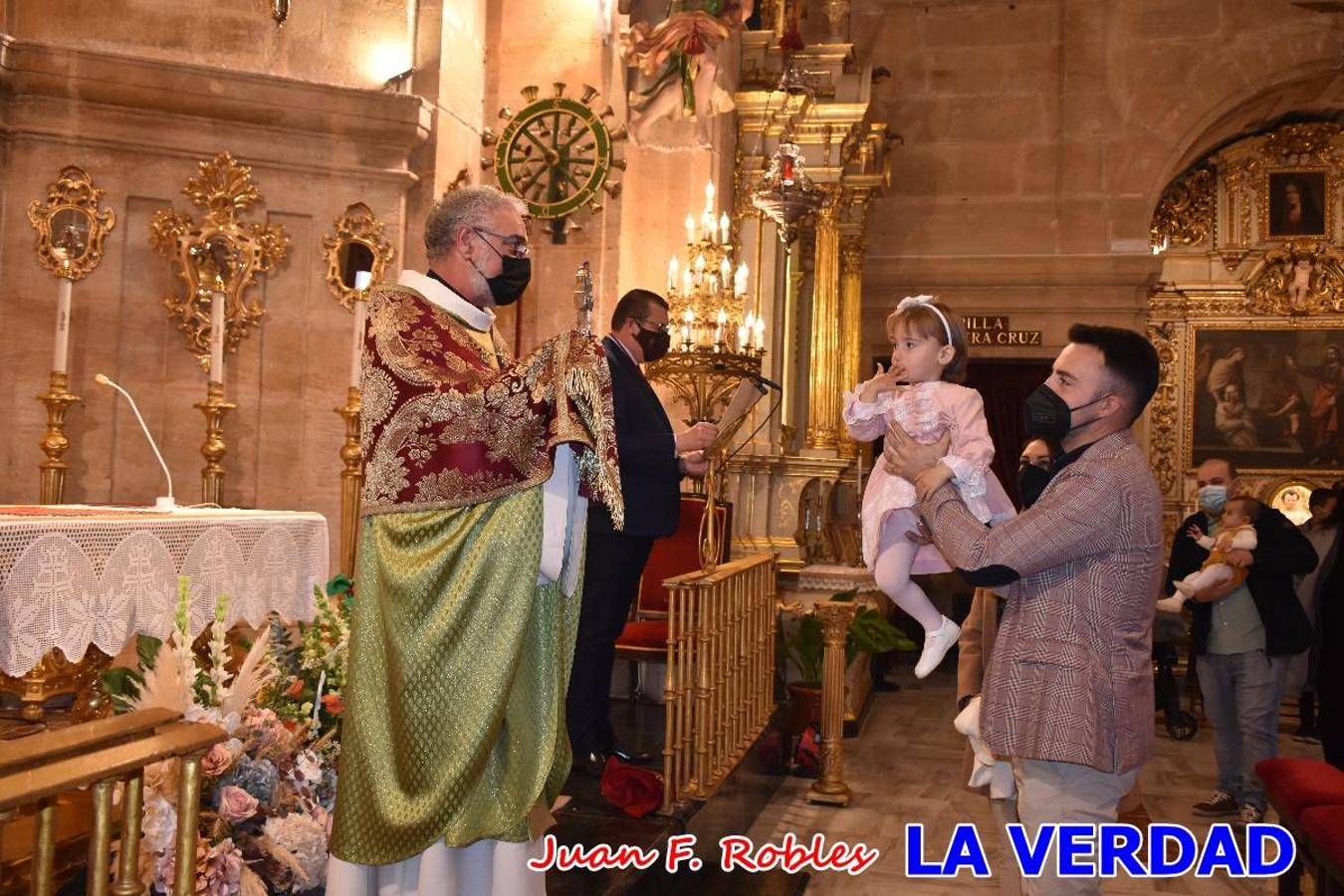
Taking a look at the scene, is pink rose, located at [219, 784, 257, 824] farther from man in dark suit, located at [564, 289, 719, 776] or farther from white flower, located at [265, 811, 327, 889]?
man in dark suit, located at [564, 289, 719, 776]

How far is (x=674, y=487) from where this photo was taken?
4.46 m

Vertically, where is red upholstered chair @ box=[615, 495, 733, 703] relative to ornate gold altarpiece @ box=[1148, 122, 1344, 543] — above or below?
below

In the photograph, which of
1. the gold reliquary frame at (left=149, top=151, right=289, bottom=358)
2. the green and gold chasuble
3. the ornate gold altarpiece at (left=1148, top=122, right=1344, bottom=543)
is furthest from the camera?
the ornate gold altarpiece at (left=1148, top=122, right=1344, bottom=543)

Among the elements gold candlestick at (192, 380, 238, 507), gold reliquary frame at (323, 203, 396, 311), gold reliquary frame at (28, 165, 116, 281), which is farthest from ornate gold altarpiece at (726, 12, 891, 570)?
gold reliquary frame at (28, 165, 116, 281)

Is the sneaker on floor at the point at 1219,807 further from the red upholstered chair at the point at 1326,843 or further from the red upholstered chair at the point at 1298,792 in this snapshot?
the red upholstered chair at the point at 1326,843

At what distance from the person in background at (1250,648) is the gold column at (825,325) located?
175 inches

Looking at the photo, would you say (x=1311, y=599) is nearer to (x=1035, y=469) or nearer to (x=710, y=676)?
(x=710, y=676)

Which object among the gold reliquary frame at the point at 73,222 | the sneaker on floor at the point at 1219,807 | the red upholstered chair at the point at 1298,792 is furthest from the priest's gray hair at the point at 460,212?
the sneaker on floor at the point at 1219,807

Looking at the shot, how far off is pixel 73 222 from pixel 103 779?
5.35 meters

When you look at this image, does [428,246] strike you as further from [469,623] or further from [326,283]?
[326,283]

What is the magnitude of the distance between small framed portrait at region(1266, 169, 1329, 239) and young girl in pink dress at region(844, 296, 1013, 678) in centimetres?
1156

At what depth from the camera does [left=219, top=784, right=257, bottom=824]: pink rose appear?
118 inches

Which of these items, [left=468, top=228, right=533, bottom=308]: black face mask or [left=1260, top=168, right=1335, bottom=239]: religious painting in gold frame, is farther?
[left=1260, top=168, right=1335, bottom=239]: religious painting in gold frame

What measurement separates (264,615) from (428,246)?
165cm
